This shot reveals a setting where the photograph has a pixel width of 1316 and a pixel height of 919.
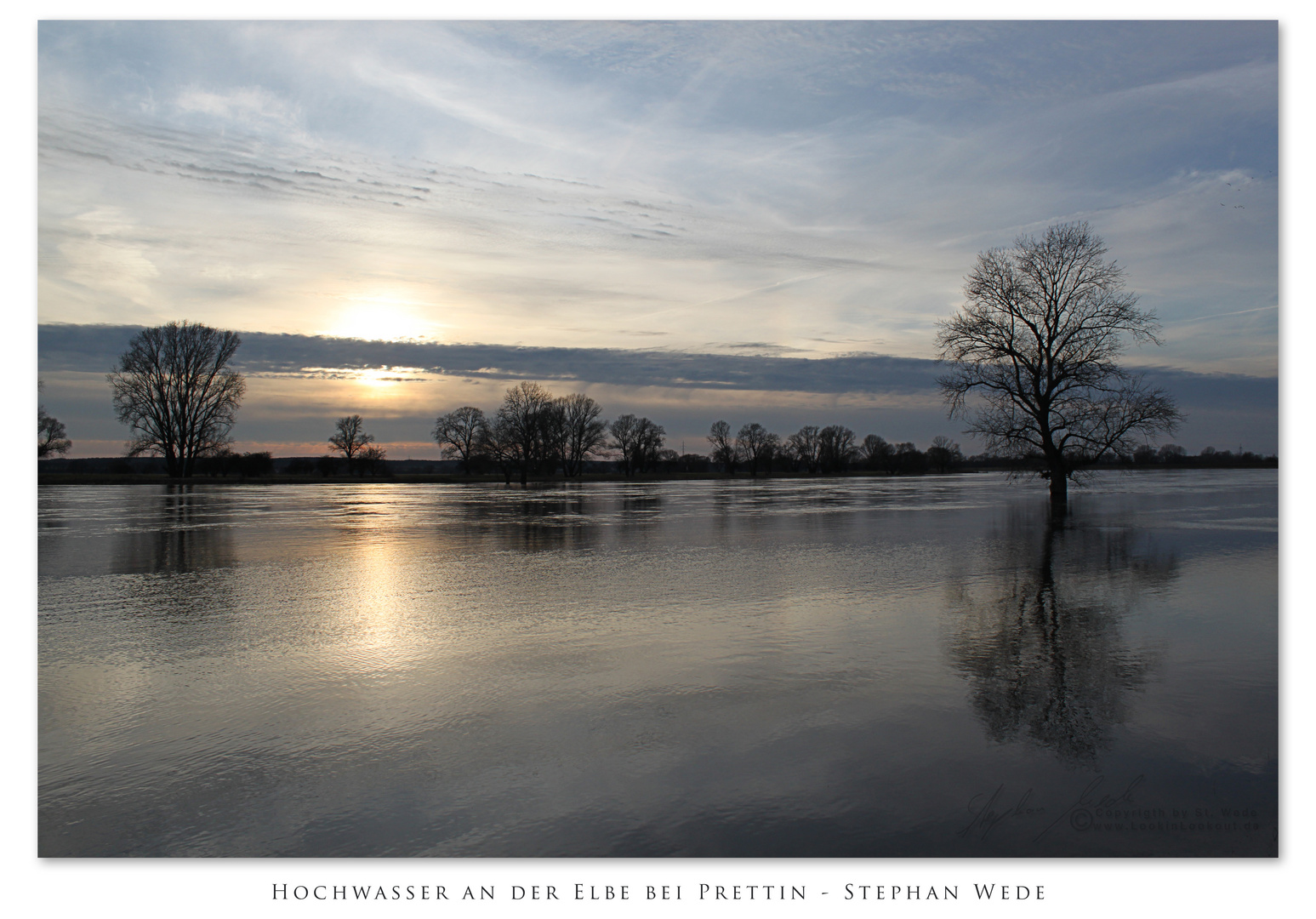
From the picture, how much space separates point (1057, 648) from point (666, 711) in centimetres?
398

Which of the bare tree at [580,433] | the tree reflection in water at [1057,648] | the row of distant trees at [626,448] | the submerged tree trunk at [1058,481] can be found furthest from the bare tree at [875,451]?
the tree reflection in water at [1057,648]

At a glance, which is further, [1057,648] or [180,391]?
[180,391]

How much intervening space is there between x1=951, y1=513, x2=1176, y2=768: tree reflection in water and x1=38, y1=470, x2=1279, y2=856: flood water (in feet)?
0.13

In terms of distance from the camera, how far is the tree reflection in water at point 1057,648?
16.6 feet

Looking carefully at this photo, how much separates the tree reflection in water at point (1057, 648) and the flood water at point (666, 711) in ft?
0.13

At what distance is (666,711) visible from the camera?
5.28m

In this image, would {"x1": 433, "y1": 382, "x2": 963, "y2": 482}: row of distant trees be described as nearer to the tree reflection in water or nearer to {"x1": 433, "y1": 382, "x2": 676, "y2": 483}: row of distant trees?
{"x1": 433, "y1": 382, "x2": 676, "y2": 483}: row of distant trees

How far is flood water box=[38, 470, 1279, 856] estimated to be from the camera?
3.82m
